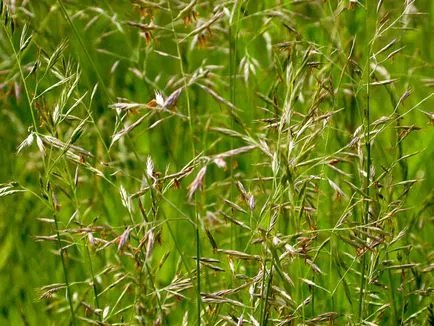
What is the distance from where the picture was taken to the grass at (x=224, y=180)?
172 centimetres

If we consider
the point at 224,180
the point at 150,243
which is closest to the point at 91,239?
the point at 150,243

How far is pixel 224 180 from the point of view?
2.64m

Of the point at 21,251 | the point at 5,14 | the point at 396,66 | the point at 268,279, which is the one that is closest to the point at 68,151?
the point at 5,14

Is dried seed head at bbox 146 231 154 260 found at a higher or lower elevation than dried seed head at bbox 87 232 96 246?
higher

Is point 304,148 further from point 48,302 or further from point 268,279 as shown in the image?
point 48,302

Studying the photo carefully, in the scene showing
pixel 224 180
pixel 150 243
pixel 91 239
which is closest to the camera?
pixel 150 243

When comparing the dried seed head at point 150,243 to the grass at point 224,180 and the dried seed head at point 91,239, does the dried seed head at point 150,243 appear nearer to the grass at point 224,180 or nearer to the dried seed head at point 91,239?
the grass at point 224,180

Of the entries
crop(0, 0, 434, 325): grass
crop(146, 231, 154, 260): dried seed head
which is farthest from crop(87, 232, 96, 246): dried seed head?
crop(146, 231, 154, 260): dried seed head

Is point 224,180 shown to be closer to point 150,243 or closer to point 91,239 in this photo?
point 91,239

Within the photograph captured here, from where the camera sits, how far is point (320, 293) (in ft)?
7.91

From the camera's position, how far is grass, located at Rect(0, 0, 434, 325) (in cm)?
172

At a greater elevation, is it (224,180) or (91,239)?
(91,239)

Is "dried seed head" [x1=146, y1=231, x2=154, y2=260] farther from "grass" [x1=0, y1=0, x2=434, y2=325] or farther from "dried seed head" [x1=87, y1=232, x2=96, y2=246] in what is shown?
"dried seed head" [x1=87, y1=232, x2=96, y2=246]

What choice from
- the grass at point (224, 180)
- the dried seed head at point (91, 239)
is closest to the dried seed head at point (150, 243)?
the grass at point (224, 180)
